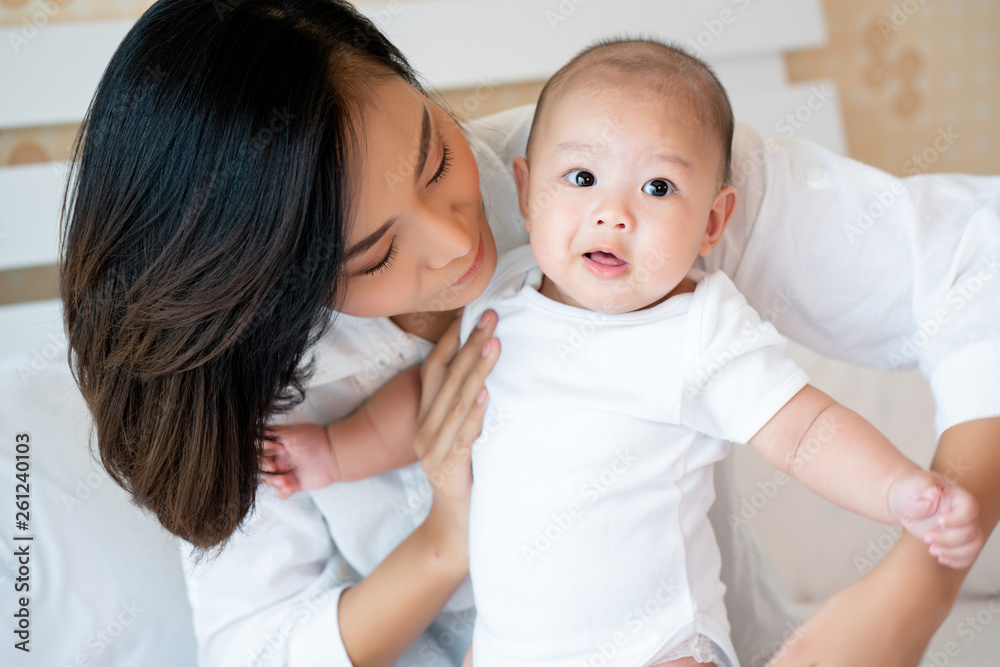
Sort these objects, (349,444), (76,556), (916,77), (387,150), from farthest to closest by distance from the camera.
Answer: (916,77) → (76,556) → (349,444) → (387,150)

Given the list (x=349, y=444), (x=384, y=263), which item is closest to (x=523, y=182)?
(x=384, y=263)

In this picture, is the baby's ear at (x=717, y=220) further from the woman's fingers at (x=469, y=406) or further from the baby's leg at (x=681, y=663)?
the baby's leg at (x=681, y=663)

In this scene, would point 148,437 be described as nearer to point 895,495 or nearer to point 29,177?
point 895,495

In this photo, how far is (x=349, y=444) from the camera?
1.14 m

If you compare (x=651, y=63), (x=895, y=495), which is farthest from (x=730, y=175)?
(x=895, y=495)

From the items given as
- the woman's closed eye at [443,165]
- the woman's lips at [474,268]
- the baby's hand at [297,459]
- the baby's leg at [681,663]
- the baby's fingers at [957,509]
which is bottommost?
the baby's leg at [681,663]

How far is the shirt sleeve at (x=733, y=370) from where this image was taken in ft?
2.80

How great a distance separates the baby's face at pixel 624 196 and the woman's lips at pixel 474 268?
95 millimetres

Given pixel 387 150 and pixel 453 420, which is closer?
pixel 387 150

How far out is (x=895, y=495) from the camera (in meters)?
0.74

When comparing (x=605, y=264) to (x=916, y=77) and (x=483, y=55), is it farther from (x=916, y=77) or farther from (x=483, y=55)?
(x=916, y=77)

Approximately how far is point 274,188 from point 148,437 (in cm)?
44

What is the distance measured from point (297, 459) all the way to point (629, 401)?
538 mm

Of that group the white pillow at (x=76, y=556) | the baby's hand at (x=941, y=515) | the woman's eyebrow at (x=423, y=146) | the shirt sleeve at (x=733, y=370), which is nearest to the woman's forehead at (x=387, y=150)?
the woman's eyebrow at (x=423, y=146)
